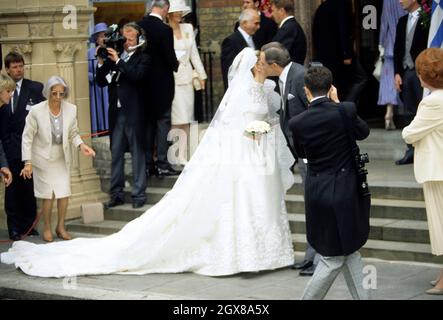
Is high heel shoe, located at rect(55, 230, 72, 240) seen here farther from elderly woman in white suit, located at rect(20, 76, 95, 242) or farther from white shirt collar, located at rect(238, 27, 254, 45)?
white shirt collar, located at rect(238, 27, 254, 45)

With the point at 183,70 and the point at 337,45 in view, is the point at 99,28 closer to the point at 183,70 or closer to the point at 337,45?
the point at 183,70

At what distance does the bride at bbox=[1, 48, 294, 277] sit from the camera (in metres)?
11.1

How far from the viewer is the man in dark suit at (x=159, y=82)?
1366 cm

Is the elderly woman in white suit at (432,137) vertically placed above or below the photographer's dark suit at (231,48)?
below

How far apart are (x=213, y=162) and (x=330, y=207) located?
2714mm

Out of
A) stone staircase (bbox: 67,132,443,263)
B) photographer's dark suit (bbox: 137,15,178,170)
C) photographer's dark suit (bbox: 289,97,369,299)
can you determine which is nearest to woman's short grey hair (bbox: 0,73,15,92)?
photographer's dark suit (bbox: 137,15,178,170)

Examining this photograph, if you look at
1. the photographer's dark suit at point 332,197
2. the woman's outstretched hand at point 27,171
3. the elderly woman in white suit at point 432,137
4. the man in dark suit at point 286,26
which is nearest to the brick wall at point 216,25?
the man in dark suit at point 286,26

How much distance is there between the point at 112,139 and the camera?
13.8m

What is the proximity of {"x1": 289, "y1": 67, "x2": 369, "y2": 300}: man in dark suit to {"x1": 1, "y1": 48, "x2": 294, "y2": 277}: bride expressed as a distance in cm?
207

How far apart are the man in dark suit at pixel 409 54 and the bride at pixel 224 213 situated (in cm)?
244

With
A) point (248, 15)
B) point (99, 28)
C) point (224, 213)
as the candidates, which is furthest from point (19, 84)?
point (99, 28)

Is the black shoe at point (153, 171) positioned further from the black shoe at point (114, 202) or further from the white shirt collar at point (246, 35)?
the white shirt collar at point (246, 35)
